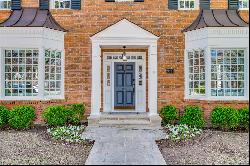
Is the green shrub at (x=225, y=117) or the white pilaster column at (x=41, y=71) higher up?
the white pilaster column at (x=41, y=71)

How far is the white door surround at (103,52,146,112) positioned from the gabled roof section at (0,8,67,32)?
237cm

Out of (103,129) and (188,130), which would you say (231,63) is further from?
(103,129)

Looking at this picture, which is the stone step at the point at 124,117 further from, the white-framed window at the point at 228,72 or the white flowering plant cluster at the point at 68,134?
the white-framed window at the point at 228,72

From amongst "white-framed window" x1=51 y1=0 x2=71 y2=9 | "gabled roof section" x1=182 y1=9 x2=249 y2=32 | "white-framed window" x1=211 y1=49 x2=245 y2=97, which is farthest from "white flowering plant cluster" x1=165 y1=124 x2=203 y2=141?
"white-framed window" x1=51 y1=0 x2=71 y2=9

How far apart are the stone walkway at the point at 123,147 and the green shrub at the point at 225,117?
2.05 metres

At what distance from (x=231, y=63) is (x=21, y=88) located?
7892mm

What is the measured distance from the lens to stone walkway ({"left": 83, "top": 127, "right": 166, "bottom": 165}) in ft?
23.1

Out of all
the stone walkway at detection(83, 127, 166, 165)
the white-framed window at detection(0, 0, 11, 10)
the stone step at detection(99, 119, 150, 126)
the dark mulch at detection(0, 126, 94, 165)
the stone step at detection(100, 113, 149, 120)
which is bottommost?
the dark mulch at detection(0, 126, 94, 165)

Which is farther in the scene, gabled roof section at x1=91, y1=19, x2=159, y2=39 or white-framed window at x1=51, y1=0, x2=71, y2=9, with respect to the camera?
white-framed window at x1=51, y1=0, x2=71, y2=9

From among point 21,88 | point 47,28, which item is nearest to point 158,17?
point 47,28

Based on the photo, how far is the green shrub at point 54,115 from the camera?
36.8ft

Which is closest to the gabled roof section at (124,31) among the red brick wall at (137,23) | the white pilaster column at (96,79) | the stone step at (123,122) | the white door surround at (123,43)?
the white door surround at (123,43)

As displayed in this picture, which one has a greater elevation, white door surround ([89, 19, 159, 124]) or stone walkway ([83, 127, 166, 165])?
white door surround ([89, 19, 159, 124])

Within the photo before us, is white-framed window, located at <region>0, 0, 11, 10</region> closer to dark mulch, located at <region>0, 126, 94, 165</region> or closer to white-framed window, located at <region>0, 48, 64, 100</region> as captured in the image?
white-framed window, located at <region>0, 48, 64, 100</region>
